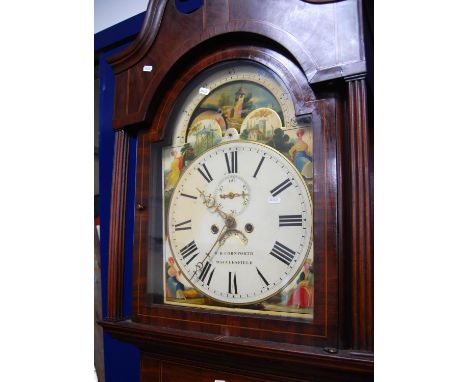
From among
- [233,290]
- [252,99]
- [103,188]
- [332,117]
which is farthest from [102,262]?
[332,117]

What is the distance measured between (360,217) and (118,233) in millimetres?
568

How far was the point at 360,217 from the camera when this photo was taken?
65cm

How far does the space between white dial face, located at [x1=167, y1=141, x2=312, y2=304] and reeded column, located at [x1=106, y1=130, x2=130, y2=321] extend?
144 mm

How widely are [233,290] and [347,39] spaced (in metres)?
0.52

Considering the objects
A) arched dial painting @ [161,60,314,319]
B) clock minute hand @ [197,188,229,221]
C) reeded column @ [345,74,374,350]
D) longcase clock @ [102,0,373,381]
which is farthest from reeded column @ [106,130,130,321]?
reeded column @ [345,74,374,350]

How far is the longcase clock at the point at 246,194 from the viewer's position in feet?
2.17

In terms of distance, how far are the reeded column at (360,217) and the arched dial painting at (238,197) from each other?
78mm

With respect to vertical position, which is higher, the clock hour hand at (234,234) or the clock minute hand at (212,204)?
the clock minute hand at (212,204)

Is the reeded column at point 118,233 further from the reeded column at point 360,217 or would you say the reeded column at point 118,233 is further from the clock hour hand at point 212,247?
Result: the reeded column at point 360,217

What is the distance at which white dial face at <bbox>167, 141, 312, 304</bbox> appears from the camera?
72cm

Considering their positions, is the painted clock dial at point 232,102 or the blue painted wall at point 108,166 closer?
the painted clock dial at point 232,102

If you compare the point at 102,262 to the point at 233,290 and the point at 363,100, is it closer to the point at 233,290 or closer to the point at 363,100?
the point at 233,290

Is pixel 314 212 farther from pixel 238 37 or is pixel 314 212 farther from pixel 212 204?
pixel 238 37

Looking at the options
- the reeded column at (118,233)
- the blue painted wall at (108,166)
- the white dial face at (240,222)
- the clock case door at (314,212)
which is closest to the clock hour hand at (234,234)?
the white dial face at (240,222)
